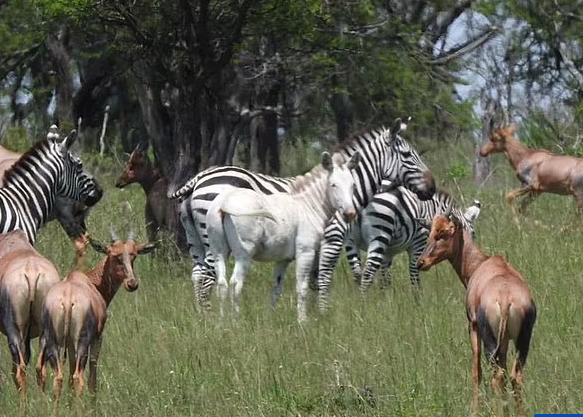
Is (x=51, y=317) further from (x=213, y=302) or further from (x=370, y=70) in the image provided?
(x=370, y=70)

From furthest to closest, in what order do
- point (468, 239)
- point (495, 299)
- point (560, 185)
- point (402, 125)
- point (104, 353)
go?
point (560, 185) < point (402, 125) < point (104, 353) < point (468, 239) < point (495, 299)

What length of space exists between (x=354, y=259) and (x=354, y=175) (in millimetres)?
936

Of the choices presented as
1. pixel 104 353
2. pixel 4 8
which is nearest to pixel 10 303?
pixel 104 353

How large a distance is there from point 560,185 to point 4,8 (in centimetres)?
1199

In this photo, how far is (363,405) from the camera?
8.32 m

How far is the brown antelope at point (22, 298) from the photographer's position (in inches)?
338

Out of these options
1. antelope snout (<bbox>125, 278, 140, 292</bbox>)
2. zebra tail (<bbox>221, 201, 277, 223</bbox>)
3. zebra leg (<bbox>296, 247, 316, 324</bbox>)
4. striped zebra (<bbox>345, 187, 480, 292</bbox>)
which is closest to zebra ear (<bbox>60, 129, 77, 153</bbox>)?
zebra tail (<bbox>221, 201, 277, 223</bbox>)

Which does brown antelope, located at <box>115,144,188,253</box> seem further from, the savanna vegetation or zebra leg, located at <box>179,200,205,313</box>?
zebra leg, located at <box>179,200,205,313</box>

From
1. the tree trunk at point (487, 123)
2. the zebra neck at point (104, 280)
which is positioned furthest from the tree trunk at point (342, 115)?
the zebra neck at point (104, 280)

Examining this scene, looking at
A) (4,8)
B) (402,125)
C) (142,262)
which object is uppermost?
(4,8)

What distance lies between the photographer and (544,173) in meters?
17.5

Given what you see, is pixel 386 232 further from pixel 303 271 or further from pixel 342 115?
pixel 342 115

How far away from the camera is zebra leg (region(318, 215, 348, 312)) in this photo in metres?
12.7

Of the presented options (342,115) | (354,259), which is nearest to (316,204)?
(354,259)
